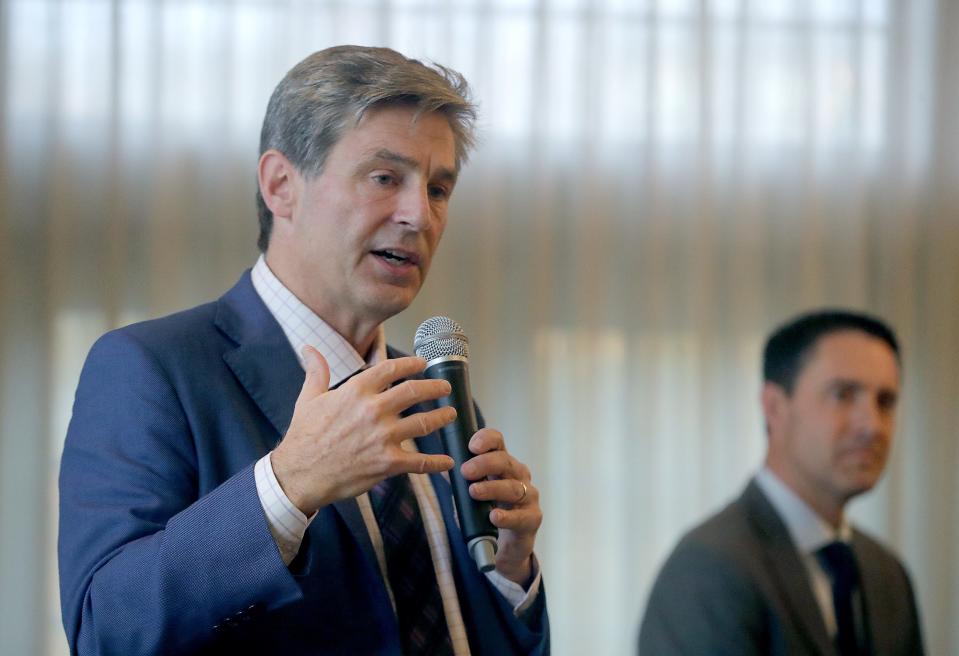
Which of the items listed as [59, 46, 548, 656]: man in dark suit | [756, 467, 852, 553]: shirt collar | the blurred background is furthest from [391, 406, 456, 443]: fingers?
the blurred background

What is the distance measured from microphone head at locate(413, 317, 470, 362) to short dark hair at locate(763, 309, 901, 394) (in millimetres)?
1569

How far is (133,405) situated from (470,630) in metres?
0.51

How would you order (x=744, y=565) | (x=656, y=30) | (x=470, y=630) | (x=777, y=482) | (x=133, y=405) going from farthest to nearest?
(x=656, y=30) < (x=777, y=482) < (x=744, y=565) < (x=470, y=630) < (x=133, y=405)

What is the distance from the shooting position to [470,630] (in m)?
1.52

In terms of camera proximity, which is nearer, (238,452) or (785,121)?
(238,452)

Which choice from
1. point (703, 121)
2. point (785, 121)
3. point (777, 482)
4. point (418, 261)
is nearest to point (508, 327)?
point (703, 121)

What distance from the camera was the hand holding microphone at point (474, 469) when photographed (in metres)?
1.34

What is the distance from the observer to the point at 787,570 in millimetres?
2408

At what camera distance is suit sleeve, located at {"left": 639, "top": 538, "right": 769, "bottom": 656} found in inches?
88.8

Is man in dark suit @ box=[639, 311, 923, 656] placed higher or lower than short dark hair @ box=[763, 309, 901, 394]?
lower

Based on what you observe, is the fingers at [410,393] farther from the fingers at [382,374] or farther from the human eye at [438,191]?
the human eye at [438,191]

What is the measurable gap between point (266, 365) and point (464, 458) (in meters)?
0.30

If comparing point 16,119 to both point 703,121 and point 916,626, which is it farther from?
point 916,626

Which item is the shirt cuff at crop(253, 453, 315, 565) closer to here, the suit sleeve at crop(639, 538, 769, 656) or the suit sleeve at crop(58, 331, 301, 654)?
the suit sleeve at crop(58, 331, 301, 654)
